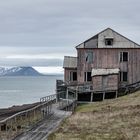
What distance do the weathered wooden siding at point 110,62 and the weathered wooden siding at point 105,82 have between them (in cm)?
216

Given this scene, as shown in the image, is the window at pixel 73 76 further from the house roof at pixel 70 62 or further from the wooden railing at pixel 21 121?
the wooden railing at pixel 21 121

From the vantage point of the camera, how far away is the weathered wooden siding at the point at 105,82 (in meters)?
55.8

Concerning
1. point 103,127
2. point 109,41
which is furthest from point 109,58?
point 103,127

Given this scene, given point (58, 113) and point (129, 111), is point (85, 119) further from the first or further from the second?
point (58, 113)

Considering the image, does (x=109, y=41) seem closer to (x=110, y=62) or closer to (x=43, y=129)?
(x=110, y=62)

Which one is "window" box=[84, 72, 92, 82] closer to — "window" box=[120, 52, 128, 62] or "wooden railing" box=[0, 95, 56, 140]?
"window" box=[120, 52, 128, 62]

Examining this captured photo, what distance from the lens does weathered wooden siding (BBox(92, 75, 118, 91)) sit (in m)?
55.8

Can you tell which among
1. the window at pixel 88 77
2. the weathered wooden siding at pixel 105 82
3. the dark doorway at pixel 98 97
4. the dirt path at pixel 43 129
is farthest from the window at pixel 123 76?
the dirt path at pixel 43 129

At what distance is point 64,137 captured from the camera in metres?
24.3

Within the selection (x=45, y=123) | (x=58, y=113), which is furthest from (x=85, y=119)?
(x=58, y=113)


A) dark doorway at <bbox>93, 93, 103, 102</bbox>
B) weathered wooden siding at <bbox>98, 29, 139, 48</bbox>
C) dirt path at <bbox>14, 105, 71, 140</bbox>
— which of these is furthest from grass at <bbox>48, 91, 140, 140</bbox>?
weathered wooden siding at <bbox>98, 29, 139, 48</bbox>

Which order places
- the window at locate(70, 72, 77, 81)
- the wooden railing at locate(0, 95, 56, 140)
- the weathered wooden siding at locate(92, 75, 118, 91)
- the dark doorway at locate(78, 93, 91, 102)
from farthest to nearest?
the window at locate(70, 72, 77, 81)
the weathered wooden siding at locate(92, 75, 118, 91)
the dark doorway at locate(78, 93, 91, 102)
the wooden railing at locate(0, 95, 56, 140)

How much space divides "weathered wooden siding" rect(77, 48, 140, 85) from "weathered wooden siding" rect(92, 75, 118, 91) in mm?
2162

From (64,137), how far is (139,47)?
35.2 m
